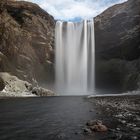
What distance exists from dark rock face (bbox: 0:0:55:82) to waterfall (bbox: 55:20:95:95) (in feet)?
8.84

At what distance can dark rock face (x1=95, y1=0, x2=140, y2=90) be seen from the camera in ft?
241

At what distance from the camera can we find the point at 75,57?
79.1m

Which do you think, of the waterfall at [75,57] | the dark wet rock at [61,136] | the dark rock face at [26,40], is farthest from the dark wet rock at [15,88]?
the dark wet rock at [61,136]

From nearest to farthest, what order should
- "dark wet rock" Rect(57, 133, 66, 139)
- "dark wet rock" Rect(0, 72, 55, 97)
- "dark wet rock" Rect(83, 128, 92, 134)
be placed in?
"dark wet rock" Rect(57, 133, 66, 139) → "dark wet rock" Rect(83, 128, 92, 134) → "dark wet rock" Rect(0, 72, 55, 97)

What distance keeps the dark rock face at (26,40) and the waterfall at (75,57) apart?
8.84 feet

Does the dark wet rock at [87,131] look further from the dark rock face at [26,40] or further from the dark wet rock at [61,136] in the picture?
the dark rock face at [26,40]

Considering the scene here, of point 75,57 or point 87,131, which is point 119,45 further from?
point 87,131

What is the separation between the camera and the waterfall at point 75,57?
257 feet

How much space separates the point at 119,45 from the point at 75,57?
43.4ft

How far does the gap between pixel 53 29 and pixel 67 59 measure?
1004 centimetres

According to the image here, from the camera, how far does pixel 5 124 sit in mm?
20406

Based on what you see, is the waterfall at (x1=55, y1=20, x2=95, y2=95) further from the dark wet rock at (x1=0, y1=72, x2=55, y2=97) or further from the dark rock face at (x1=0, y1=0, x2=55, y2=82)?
the dark wet rock at (x1=0, y1=72, x2=55, y2=97)

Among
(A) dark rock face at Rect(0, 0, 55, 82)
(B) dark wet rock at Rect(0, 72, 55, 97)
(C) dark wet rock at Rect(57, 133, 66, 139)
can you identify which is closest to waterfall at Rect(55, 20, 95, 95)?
(A) dark rock face at Rect(0, 0, 55, 82)

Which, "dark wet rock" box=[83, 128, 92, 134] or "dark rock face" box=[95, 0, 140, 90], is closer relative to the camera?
"dark wet rock" box=[83, 128, 92, 134]
